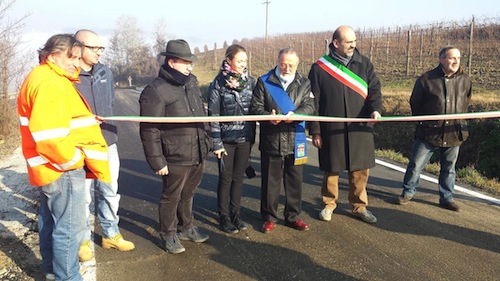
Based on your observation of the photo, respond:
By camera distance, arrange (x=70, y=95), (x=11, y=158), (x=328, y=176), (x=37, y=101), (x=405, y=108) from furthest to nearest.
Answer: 1. (x=405, y=108)
2. (x=11, y=158)
3. (x=328, y=176)
4. (x=70, y=95)
5. (x=37, y=101)

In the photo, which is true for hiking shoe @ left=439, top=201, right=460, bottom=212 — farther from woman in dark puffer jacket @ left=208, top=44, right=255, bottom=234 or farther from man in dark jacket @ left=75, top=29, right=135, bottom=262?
man in dark jacket @ left=75, top=29, right=135, bottom=262

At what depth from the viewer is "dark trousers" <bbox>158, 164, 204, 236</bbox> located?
3588mm

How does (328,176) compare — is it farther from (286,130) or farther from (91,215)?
(91,215)

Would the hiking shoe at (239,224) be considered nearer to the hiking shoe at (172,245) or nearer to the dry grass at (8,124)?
the hiking shoe at (172,245)

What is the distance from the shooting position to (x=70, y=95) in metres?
2.65

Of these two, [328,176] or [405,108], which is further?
[405,108]

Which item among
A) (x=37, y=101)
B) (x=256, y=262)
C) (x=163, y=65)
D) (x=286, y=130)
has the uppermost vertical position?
(x=163, y=65)

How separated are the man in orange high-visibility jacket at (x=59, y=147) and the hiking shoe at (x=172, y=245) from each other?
86 centimetres

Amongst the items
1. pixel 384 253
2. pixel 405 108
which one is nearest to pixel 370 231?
pixel 384 253

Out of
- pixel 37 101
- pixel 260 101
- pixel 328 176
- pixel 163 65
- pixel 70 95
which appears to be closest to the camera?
pixel 37 101

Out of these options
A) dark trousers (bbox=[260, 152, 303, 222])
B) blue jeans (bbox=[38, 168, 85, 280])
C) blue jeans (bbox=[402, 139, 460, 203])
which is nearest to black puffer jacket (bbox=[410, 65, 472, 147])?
blue jeans (bbox=[402, 139, 460, 203])

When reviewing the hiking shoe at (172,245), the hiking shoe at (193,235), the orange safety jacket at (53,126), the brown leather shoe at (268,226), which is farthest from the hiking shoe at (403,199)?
the orange safety jacket at (53,126)

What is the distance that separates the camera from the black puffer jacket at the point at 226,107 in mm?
3859

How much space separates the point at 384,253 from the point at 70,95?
3.02 meters
